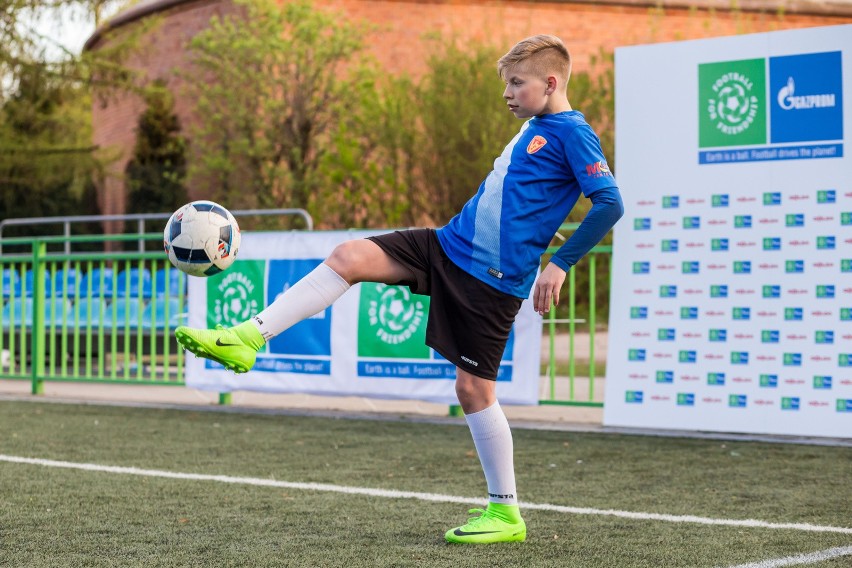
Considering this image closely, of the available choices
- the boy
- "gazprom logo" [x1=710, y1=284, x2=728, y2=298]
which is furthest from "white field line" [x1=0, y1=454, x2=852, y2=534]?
"gazprom logo" [x1=710, y1=284, x2=728, y2=298]

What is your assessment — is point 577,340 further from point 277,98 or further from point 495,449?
point 277,98

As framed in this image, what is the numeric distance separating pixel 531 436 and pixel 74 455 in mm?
3147

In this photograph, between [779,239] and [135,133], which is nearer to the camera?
[779,239]

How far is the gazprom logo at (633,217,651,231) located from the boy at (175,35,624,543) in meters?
4.26

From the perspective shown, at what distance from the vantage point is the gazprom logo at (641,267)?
28.9ft

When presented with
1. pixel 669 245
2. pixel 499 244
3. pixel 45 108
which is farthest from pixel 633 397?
pixel 45 108

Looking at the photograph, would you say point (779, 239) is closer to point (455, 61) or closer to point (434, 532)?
point (434, 532)

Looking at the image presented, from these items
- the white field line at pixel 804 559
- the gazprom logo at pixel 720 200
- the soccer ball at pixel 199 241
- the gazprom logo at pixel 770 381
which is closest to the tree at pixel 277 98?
the gazprom logo at pixel 720 200

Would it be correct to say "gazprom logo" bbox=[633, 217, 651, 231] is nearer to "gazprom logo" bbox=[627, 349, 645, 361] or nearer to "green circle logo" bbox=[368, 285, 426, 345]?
"gazprom logo" bbox=[627, 349, 645, 361]

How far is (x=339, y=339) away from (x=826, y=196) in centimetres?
390

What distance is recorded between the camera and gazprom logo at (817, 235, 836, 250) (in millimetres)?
8242

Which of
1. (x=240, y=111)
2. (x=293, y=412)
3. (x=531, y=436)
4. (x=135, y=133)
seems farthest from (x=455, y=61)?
(x=531, y=436)

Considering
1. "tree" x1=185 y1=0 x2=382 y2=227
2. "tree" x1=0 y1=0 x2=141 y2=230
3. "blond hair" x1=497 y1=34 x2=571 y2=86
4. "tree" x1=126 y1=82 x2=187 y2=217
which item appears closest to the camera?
"blond hair" x1=497 y1=34 x2=571 y2=86

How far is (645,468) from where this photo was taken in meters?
7.09
